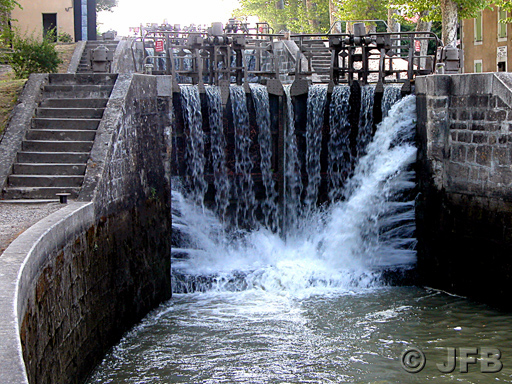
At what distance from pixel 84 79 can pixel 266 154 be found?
12.6 ft

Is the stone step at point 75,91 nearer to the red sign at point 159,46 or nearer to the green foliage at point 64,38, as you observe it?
the red sign at point 159,46

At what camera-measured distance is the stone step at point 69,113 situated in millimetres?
10492

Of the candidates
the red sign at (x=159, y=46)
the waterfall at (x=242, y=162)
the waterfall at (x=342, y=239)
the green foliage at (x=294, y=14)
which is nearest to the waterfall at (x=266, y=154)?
the waterfall at (x=242, y=162)

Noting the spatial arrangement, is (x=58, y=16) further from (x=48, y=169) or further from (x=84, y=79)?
(x=48, y=169)

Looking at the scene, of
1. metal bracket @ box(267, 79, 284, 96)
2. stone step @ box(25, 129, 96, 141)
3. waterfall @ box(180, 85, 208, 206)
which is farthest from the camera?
metal bracket @ box(267, 79, 284, 96)

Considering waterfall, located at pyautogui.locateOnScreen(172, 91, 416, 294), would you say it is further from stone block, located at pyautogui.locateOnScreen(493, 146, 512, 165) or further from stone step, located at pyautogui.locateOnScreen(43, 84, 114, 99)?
stone step, located at pyautogui.locateOnScreen(43, 84, 114, 99)

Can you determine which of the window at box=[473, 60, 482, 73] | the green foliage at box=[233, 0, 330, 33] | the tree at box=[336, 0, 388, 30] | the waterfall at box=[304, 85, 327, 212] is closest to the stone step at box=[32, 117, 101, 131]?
the waterfall at box=[304, 85, 327, 212]

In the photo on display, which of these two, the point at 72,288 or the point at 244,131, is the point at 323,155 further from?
the point at 72,288

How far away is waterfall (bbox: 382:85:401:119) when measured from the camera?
13188 millimetres

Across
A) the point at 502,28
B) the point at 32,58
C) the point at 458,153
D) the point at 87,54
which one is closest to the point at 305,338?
the point at 458,153

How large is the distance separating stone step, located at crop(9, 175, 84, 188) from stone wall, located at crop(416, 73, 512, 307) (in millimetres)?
5473

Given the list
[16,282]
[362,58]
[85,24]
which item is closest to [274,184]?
[362,58]

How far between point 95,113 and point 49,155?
102 cm

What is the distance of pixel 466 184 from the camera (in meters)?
11.3
